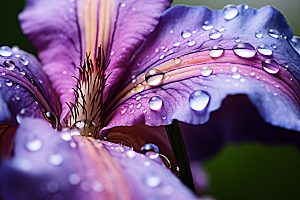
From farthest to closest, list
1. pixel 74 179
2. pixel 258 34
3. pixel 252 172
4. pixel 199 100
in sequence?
pixel 252 172
pixel 258 34
pixel 199 100
pixel 74 179

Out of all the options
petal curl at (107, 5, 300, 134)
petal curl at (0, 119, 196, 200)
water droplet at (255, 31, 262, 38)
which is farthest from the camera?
water droplet at (255, 31, 262, 38)

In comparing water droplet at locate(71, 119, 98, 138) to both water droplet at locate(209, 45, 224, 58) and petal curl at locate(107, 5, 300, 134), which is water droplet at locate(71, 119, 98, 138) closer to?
petal curl at locate(107, 5, 300, 134)

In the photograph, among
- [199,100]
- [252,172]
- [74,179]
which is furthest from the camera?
[252,172]

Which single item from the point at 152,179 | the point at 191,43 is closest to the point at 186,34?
the point at 191,43

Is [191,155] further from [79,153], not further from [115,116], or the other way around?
[79,153]

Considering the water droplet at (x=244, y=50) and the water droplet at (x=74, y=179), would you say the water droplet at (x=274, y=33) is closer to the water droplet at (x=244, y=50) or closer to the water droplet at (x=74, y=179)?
the water droplet at (x=244, y=50)

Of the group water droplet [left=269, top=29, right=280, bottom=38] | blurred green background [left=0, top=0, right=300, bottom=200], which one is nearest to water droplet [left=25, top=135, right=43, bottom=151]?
water droplet [left=269, top=29, right=280, bottom=38]

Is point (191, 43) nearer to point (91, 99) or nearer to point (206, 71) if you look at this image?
point (206, 71)

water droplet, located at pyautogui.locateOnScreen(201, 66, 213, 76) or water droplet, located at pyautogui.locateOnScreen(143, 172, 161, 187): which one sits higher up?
water droplet, located at pyautogui.locateOnScreen(201, 66, 213, 76)
